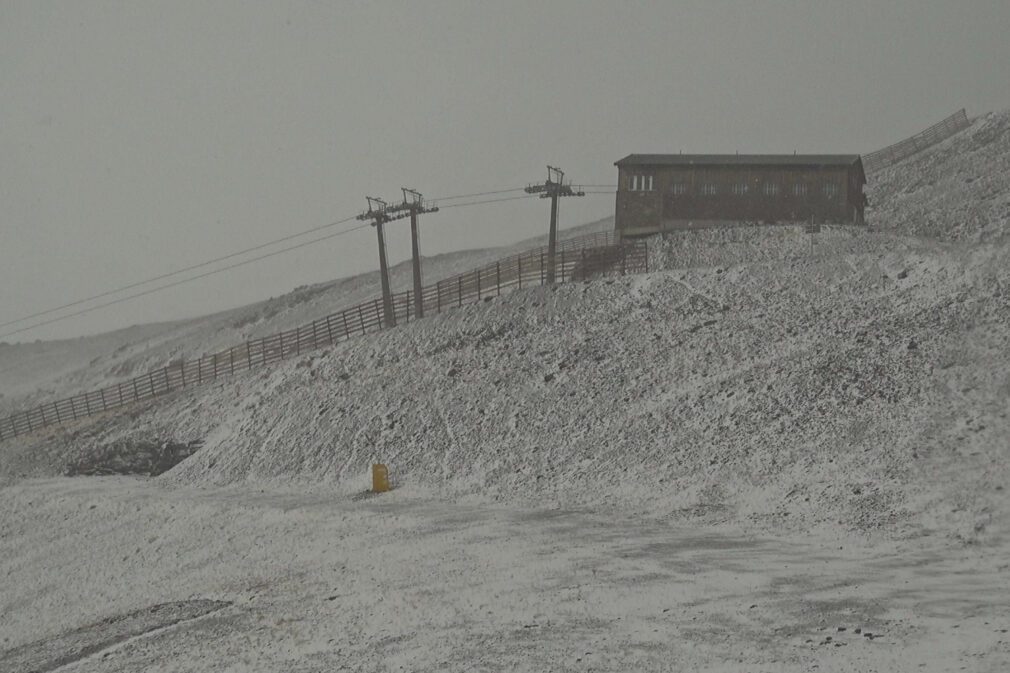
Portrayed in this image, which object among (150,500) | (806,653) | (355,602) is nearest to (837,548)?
(806,653)

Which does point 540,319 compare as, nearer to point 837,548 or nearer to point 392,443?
point 392,443

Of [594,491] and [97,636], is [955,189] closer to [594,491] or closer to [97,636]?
[594,491]

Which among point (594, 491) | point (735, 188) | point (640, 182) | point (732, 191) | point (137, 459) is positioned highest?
point (640, 182)

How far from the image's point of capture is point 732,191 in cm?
5441

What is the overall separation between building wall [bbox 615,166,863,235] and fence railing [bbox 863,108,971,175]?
31.8m

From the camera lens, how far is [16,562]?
26922 mm

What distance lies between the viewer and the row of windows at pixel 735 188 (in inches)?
2112

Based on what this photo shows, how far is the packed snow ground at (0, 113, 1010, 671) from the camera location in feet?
49.4

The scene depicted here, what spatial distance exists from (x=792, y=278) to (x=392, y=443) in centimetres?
1682

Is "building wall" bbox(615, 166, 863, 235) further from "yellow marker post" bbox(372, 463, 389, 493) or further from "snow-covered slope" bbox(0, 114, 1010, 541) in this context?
"yellow marker post" bbox(372, 463, 389, 493)

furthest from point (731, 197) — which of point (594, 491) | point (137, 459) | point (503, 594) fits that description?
point (503, 594)

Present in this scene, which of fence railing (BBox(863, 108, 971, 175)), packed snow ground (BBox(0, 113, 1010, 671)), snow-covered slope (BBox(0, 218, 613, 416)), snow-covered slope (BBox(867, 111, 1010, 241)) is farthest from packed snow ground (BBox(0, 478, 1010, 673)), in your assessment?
fence railing (BBox(863, 108, 971, 175))

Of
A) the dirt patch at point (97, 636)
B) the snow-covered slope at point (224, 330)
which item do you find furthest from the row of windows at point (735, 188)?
the dirt patch at point (97, 636)

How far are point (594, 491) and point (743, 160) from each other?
34663 millimetres
